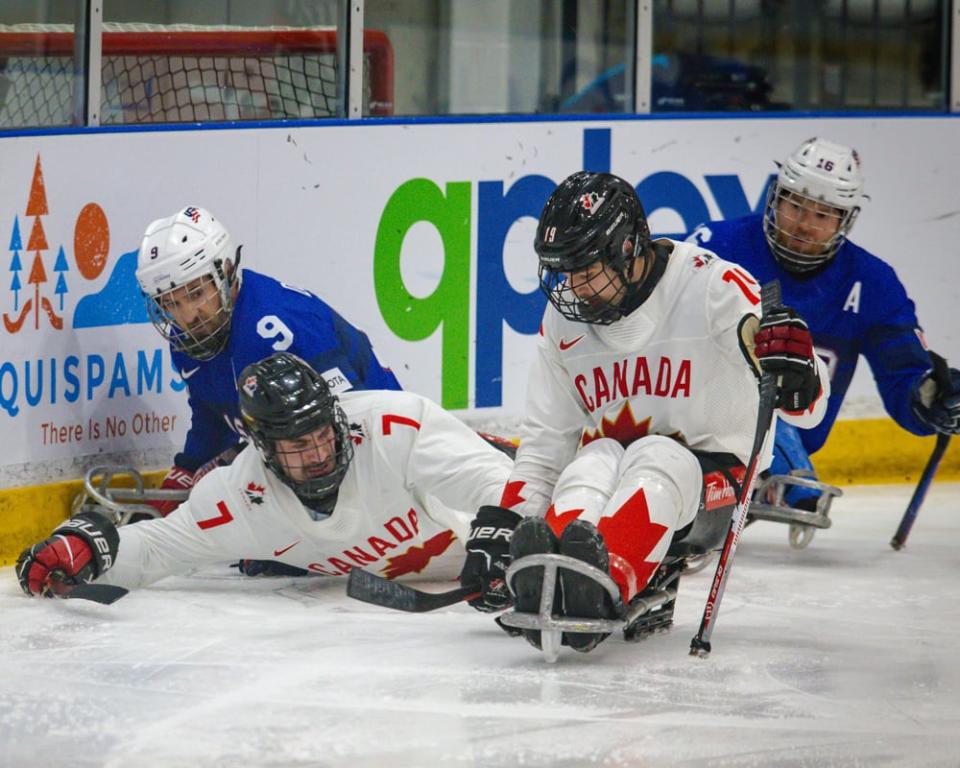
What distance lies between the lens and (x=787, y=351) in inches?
141

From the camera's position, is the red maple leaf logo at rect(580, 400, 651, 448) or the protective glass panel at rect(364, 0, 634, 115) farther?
the protective glass panel at rect(364, 0, 634, 115)

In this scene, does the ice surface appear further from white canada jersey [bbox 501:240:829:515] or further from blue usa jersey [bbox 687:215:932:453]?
blue usa jersey [bbox 687:215:932:453]

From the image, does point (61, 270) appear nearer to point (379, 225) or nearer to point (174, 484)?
point (174, 484)

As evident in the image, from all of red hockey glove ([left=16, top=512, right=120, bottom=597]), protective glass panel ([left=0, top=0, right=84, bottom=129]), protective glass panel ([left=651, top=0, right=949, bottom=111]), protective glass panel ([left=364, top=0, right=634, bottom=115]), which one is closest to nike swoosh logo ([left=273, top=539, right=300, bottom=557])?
red hockey glove ([left=16, top=512, right=120, bottom=597])

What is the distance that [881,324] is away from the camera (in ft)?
16.4

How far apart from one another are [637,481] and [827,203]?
1.56 m

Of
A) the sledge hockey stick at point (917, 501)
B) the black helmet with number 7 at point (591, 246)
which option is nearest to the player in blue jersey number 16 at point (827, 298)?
the sledge hockey stick at point (917, 501)

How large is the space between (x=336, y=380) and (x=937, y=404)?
1.52 m

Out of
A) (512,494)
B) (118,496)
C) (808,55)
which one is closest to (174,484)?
(118,496)

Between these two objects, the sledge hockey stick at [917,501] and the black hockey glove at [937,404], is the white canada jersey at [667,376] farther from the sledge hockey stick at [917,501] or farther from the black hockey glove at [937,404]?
the sledge hockey stick at [917,501]

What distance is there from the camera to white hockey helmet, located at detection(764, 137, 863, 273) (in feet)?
15.8

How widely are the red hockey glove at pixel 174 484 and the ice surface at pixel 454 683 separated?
0.32 metres

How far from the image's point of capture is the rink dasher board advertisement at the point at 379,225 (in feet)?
15.6

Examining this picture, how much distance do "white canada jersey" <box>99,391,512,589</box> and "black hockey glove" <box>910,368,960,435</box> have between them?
1263mm
